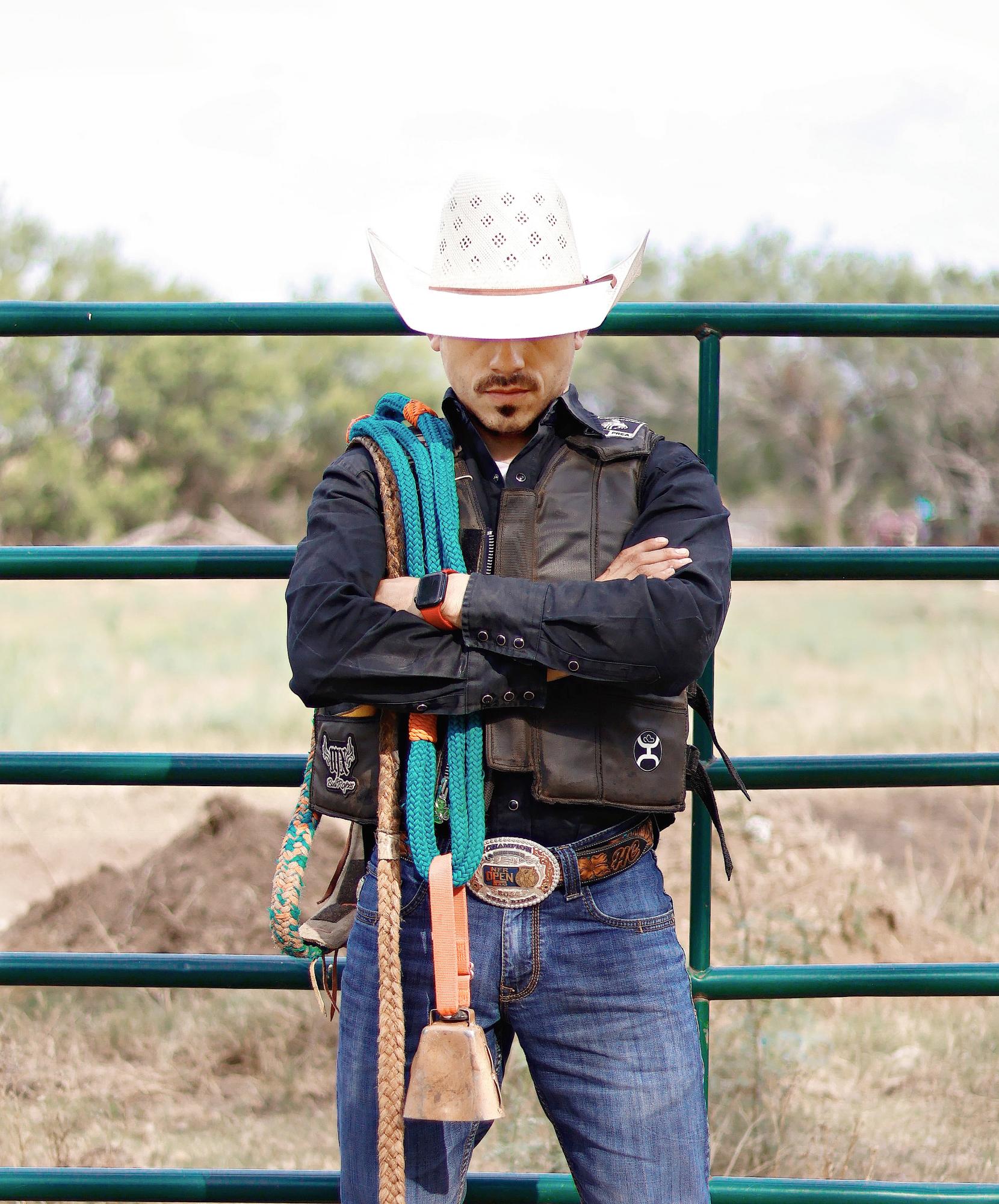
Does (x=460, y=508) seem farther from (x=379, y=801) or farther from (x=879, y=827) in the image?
(x=879, y=827)

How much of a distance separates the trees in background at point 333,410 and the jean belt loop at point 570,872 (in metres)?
22.1

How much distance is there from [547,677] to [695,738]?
0.59 m

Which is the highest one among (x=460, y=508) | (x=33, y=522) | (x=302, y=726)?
(x=460, y=508)

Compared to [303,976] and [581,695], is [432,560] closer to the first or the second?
[581,695]

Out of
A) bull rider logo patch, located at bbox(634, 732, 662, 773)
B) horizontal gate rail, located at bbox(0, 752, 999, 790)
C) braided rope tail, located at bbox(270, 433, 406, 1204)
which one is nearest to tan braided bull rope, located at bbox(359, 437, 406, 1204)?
braided rope tail, located at bbox(270, 433, 406, 1204)

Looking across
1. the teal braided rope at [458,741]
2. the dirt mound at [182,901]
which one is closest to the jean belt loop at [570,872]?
the teal braided rope at [458,741]

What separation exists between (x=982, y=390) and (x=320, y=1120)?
34347 mm

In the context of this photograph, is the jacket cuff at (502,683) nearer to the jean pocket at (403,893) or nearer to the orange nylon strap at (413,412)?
the jean pocket at (403,893)

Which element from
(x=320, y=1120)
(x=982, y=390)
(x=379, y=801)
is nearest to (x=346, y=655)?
(x=379, y=801)

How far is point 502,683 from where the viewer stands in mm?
1905

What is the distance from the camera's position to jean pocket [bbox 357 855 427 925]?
197cm

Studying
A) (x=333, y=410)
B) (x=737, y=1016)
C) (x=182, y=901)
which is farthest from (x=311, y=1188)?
(x=333, y=410)

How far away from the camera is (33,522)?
1091 inches

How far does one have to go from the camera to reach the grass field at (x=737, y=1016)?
3371 millimetres
